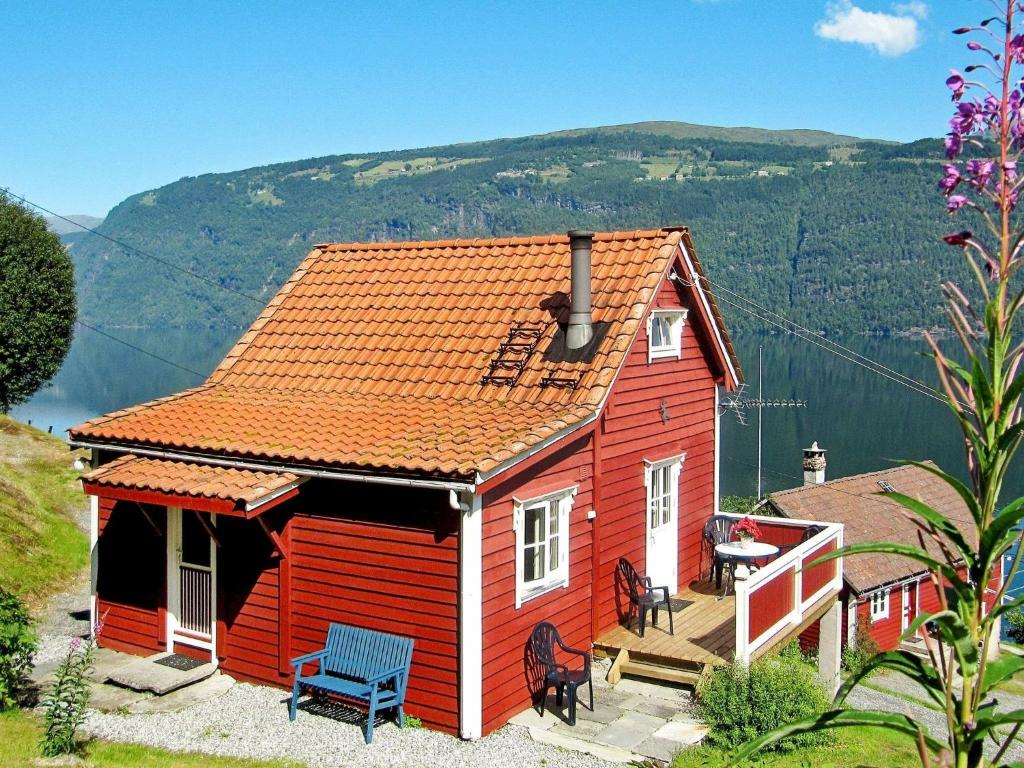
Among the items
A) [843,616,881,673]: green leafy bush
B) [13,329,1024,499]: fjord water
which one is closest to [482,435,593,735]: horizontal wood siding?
[843,616,881,673]: green leafy bush

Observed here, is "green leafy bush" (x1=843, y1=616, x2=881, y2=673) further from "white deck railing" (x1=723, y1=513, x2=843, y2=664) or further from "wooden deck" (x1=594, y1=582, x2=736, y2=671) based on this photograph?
"wooden deck" (x1=594, y1=582, x2=736, y2=671)

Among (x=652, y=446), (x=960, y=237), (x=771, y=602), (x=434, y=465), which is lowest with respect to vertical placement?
(x=771, y=602)

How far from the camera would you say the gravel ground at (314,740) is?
34.3 ft

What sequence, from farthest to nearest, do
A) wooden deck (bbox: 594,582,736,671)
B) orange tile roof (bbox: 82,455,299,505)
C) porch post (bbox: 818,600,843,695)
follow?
porch post (bbox: 818,600,843,695)
wooden deck (bbox: 594,582,736,671)
orange tile roof (bbox: 82,455,299,505)

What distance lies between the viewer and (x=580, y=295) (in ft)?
45.1

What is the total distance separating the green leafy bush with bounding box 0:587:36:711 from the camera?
11.2 metres

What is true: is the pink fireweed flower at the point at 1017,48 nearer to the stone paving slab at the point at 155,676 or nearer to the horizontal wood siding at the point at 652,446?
the horizontal wood siding at the point at 652,446

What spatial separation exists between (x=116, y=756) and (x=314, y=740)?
1.99m

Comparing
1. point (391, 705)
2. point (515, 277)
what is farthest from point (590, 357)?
point (391, 705)

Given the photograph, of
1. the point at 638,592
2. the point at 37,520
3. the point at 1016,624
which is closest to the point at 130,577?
the point at 638,592

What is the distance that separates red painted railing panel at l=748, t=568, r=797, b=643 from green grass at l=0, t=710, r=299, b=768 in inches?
234

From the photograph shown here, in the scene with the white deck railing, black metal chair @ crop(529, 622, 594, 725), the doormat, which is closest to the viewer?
black metal chair @ crop(529, 622, 594, 725)

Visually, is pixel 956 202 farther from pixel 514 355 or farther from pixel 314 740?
pixel 514 355

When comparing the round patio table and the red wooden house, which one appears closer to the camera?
the red wooden house
